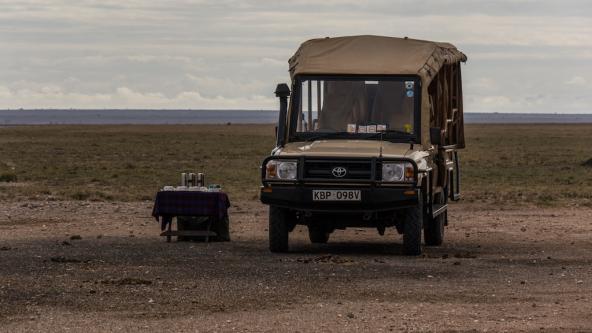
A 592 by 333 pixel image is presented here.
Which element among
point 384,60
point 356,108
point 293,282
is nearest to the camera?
point 293,282

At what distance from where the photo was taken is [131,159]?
2135 inches

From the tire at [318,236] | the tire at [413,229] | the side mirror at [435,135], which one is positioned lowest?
the tire at [318,236]

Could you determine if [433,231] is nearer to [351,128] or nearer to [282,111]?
[351,128]

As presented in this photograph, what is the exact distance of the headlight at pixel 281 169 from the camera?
53.3 feet

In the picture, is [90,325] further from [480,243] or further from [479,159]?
[479,159]

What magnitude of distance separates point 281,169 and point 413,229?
72.6 inches

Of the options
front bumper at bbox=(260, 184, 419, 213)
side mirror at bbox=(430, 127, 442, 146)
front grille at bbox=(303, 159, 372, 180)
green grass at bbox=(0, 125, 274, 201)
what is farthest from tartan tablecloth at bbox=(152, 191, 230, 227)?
green grass at bbox=(0, 125, 274, 201)

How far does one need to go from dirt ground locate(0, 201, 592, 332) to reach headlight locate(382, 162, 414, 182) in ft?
3.31

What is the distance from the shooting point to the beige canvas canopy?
17.4 meters

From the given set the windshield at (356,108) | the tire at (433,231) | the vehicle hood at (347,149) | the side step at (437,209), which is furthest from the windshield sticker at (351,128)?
the tire at (433,231)

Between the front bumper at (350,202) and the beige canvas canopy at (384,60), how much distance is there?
138cm

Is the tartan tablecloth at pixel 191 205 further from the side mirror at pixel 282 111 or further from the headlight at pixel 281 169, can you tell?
the headlight at pixel 281 169

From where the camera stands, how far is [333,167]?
16141 mm

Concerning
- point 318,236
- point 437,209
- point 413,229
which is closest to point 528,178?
point 318,236
